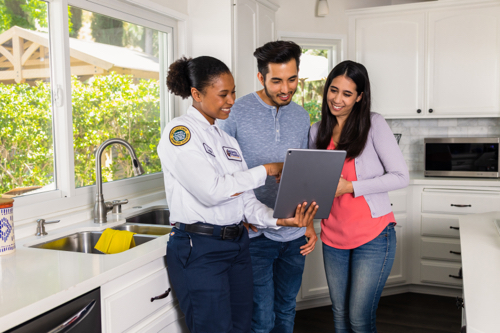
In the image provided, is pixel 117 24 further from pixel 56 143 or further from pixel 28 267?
pixel 28 267

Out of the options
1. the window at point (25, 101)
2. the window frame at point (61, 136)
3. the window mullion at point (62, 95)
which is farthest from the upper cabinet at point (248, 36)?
the window at point (25, 101)

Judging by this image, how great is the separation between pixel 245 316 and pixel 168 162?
0.61m

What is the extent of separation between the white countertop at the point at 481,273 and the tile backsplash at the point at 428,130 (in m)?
1.90

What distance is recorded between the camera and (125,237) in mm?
1726

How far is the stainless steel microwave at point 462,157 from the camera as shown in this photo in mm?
3244

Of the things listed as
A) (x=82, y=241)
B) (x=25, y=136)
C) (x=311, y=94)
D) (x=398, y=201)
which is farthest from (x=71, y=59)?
(x=398, y=201)

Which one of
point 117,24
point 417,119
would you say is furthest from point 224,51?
point 417,119

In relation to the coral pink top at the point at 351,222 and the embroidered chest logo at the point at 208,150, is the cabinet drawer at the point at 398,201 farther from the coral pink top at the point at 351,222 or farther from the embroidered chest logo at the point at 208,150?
the embroidered chest logo at the point at 208,150

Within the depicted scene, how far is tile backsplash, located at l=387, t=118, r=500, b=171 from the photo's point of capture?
3.62m

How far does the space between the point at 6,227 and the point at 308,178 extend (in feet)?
3.31

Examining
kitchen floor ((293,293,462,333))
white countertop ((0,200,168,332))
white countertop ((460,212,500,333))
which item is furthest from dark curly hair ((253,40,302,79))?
kitchen floor ((293,293,462,333))

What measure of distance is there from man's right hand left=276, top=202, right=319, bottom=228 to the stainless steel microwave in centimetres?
216

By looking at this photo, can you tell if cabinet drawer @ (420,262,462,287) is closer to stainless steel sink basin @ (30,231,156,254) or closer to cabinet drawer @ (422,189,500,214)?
cabinet drawer @ (422,189,500,214)

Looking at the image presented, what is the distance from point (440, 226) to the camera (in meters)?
3.21
